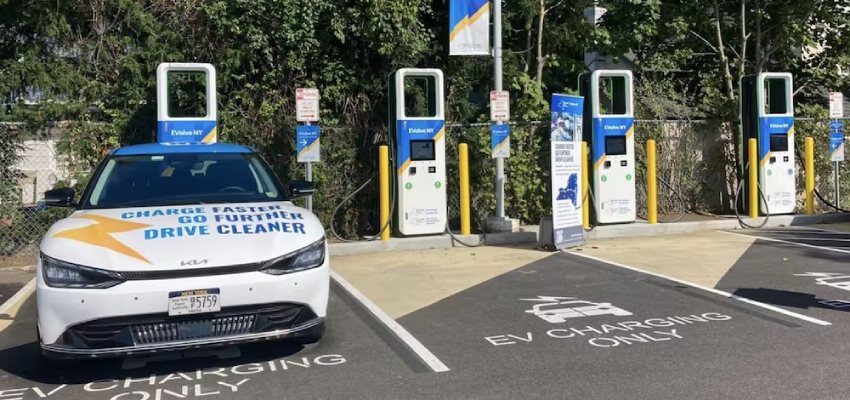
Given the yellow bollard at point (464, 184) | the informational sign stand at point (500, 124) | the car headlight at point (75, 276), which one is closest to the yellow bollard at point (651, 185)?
the informational sign stand at point (500, 124)

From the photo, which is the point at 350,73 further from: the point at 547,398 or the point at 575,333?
the point at 547,398

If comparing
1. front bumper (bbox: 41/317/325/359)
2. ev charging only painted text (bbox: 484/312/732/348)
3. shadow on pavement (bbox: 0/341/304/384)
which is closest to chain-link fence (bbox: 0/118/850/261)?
shadow on pavement (bbox: 0/341/304/384)

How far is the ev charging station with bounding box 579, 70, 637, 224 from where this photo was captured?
11117mm

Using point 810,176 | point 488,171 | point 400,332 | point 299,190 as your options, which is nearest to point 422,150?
point 488,171

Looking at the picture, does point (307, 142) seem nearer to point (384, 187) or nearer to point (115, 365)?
point (384, 187)

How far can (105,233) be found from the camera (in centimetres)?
466

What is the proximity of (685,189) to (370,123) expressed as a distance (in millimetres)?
6050

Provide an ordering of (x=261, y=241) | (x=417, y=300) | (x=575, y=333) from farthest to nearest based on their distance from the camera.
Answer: (x=417, y=300)
(x=575, y=333)
(x=261, y=241)

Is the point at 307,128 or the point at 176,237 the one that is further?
the point at 307,128

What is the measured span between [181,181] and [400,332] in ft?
7.24

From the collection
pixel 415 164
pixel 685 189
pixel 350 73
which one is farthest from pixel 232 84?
pixel 685 189

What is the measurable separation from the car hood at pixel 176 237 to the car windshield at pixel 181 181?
32 cm

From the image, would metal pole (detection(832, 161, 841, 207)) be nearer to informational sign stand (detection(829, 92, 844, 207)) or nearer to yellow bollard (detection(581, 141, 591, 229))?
informational sign stand (detection(829, 92, 844, 207))

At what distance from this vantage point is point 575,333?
563 cm
